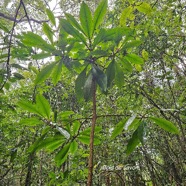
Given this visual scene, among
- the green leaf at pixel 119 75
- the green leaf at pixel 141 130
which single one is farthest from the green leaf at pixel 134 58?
the green leaf at pixel 141 130

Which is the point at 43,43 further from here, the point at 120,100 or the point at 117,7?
the point at 117,7

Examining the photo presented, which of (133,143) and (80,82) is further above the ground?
(80,82)

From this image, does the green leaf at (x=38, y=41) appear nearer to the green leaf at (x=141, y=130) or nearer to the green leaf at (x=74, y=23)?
the green leaf at (x=74, y=23)

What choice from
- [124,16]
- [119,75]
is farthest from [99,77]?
[124,16]

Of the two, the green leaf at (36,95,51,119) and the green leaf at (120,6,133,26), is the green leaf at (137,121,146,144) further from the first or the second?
the green leaf at (120,6,133,26)

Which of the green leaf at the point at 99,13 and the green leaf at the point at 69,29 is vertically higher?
the green leaf at the point at 99,13

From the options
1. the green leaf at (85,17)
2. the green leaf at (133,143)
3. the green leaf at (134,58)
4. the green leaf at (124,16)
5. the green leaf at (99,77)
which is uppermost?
the green leaf at (124,16)

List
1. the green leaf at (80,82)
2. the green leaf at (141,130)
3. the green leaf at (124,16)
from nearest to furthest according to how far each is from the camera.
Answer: the green leaf at (141,130), the green leaf at (80,82), the green leaf at (124,16)

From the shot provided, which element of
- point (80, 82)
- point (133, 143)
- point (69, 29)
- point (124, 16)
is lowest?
point (133, 143)

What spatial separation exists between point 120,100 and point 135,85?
17.9 inches

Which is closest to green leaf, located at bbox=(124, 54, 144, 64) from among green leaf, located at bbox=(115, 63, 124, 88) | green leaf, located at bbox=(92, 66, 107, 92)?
green leaf, located at bbox=(115, 63, 124, 88)

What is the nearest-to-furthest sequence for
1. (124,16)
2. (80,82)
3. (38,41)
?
(38,41)
(80,82)
(124,16)

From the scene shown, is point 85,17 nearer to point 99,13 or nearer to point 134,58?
point 99,13

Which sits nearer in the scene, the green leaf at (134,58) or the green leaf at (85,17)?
the green leaf at (85,17)
